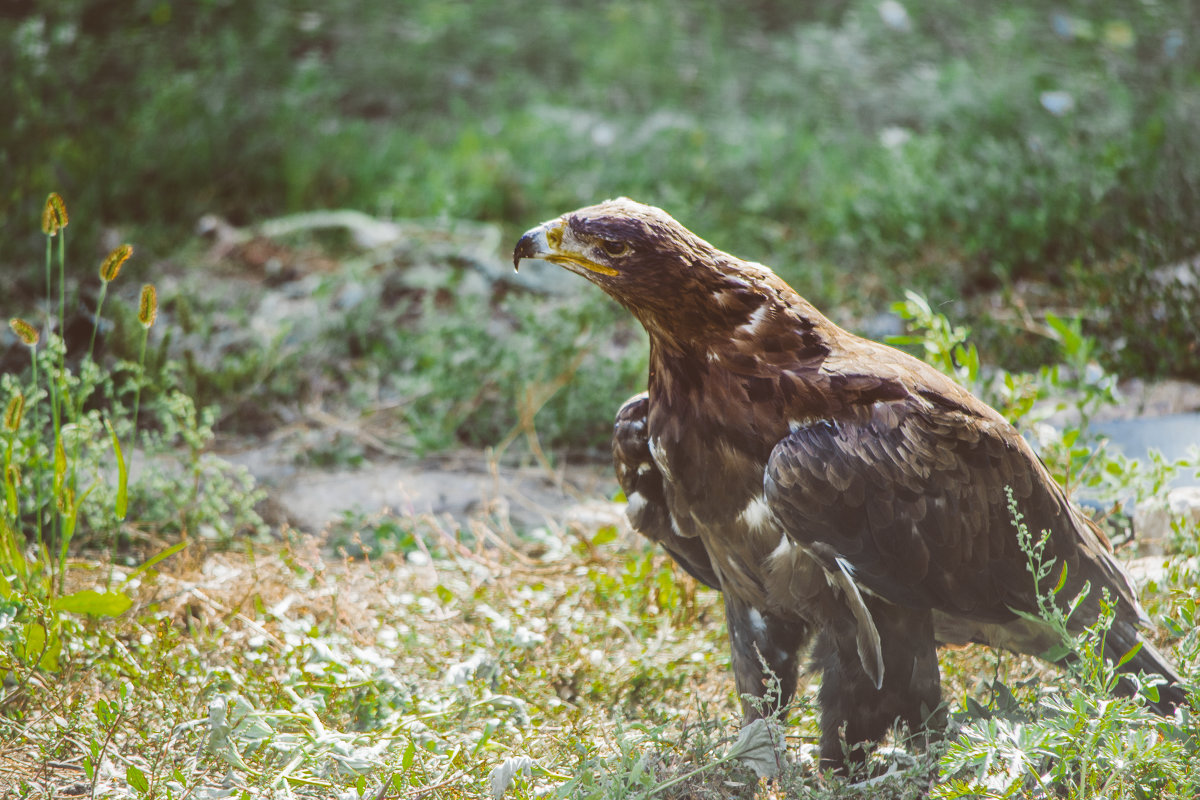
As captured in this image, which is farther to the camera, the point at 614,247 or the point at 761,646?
the point at 761,646

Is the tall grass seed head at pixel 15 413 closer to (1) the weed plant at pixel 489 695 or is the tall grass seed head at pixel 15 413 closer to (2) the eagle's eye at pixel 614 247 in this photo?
(1) the weed plant at pixel 489 695

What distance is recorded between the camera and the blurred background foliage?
5461 millimetres

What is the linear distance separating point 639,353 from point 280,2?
5.70 metres

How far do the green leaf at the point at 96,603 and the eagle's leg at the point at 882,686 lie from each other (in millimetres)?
1550

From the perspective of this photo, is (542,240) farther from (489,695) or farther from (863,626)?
(489,695)

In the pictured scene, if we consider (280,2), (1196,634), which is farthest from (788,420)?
(280,2)

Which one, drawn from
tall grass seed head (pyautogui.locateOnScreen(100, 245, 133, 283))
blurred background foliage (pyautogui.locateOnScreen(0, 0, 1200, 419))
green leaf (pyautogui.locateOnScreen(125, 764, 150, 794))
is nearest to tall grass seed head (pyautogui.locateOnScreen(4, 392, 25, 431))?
tall grass seed head (pyautogui.locateOnScreen(100, 245, 133, 283))

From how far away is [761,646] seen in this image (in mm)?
2676

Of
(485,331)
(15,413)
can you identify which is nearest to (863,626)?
(15,413)

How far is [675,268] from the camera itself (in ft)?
7.57

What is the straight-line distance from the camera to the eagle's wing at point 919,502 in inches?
89.8

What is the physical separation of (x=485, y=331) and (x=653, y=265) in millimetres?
2590

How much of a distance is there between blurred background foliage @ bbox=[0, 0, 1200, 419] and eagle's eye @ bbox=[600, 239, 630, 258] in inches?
110

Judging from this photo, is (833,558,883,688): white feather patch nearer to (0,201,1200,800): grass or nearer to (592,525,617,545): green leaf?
(0,201,1200,800): grass
